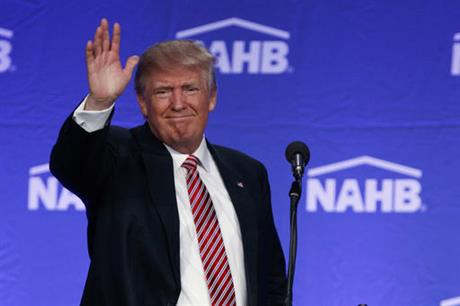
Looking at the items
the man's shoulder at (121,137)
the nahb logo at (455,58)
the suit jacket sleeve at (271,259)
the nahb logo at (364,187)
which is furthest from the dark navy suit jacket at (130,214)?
the nahb logo at (455,58)

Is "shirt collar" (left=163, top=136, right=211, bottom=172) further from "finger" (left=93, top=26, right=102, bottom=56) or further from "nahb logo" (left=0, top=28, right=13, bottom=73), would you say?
"nahb logo" (left=0, top=28, right=13, bottom=73)

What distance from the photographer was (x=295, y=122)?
141 inches

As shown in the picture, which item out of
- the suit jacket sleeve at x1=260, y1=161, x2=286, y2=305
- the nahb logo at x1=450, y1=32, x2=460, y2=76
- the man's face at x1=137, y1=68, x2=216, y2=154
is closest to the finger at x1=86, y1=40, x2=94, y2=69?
the man's face at x1=137, y1=68, x2=216, y2=154

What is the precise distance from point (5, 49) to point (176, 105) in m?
1.71

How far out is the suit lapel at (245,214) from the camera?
2.30 m

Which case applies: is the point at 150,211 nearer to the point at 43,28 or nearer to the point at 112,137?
the point at 112,137

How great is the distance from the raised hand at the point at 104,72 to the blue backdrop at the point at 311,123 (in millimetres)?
1534

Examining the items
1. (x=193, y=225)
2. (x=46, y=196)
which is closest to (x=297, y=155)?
(x=193, y=225)

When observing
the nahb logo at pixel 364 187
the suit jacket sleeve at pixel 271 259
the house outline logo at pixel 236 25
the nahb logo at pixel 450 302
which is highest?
the house outline logo at pixel 236 25

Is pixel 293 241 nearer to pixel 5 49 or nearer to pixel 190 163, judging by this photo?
pixel 190 163

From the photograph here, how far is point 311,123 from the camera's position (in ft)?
11.7

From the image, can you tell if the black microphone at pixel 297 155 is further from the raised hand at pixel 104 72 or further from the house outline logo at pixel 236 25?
the house outline logo at pixel 236 25

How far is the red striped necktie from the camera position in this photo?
2.23 metres

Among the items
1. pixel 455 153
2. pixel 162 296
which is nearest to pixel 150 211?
pixel 162 296
